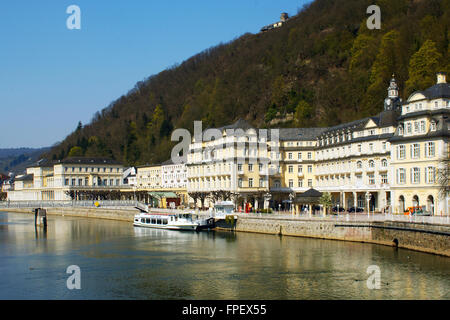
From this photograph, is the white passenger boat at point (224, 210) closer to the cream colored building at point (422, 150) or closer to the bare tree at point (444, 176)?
the cream colored building at point (422, 150)

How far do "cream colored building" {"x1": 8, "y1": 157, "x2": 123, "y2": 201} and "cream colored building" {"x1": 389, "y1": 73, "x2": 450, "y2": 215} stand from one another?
89281 mm

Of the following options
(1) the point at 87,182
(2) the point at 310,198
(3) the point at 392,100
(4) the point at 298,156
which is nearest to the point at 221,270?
(2) the point at 310,198

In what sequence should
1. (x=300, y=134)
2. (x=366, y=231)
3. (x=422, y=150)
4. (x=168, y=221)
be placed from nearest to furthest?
(x=366, y=231) → (x=422, y=150) → (x=168, y=221) → (x=300, y=134)

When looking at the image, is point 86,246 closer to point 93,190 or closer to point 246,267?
point 246,267

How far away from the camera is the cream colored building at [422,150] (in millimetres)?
50656

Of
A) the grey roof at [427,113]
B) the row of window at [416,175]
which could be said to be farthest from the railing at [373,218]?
the grey roof at [427,113]

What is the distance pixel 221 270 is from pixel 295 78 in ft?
291

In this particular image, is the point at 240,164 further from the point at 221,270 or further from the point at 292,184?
the point at 221,270

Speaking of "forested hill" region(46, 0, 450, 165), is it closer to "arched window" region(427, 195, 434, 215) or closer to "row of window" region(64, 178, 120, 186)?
"row of window" region(64, 178, 120, 186)

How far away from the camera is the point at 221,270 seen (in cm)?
3650

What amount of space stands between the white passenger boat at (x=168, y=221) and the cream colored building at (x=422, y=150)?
884 inches

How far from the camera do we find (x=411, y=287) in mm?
30250
